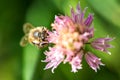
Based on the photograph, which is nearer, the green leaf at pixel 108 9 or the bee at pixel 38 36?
the bee at pixel 38 36

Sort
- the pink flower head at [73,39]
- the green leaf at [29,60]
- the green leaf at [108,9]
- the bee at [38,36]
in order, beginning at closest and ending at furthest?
the pink flower head at [73,39], the bee at [38,36], the green leaf at [108,9], the green leaf at [29,60]

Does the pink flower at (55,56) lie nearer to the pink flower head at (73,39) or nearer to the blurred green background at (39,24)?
the pink flower head at (73,39)

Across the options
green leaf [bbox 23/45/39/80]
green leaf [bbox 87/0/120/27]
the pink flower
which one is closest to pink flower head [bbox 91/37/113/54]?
the pink flower

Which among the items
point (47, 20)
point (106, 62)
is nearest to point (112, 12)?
point (106, 62)

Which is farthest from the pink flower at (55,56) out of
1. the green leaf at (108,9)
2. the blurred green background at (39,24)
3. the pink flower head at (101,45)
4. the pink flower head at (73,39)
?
the green leaf at (108,9)

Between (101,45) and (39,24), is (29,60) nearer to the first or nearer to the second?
(39,24)

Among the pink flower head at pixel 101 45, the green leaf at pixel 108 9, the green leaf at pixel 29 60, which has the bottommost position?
the pink flower head at pixel 101 45

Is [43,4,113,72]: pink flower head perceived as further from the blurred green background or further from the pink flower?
the blurred green background

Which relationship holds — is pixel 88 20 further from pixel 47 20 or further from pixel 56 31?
pixel 47 20
